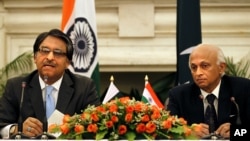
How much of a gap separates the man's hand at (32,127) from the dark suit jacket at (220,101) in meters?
0.92

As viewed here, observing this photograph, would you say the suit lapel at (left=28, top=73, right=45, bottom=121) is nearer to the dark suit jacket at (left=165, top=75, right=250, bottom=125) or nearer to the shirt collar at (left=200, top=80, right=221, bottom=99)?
the dark suit jacket at (left=165, top=75, right=250, bottom=125)

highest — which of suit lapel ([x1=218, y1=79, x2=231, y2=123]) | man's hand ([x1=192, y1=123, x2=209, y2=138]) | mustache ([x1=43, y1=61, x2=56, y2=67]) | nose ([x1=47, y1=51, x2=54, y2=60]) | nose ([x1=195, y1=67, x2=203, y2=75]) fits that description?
nose ([x1=47, y1=51, x2=54, y2=60])

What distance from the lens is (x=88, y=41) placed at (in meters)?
7.07

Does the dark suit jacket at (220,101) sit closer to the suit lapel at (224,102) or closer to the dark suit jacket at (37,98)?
the suit lapel at (224,102)

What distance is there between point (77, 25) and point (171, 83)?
2142 mm

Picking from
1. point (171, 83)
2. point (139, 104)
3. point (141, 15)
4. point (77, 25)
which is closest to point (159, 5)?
point (141, 15)

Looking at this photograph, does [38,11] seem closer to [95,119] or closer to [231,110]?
[231,110]

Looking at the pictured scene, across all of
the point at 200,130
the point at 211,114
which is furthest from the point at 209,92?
the point at 200,130

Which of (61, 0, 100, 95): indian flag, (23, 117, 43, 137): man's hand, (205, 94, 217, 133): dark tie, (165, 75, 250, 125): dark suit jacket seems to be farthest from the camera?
(61, 0, 100, 95): indian flag

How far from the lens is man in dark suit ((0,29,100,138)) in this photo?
4.36 metres

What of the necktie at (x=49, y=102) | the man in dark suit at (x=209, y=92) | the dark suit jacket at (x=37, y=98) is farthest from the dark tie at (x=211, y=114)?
the necktie at (x=49, y=102)

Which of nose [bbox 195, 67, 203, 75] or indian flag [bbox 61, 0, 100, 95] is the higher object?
indian flag [bbox 61, 0, 100, 95]

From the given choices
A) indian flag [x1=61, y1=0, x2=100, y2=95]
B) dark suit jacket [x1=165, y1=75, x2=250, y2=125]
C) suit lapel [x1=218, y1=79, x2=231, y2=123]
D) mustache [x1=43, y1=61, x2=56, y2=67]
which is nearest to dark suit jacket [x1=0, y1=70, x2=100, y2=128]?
mustache [x1=43, y1=61, x2=56, y2=67]

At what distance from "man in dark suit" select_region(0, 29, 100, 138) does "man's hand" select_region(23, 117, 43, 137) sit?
282mm
